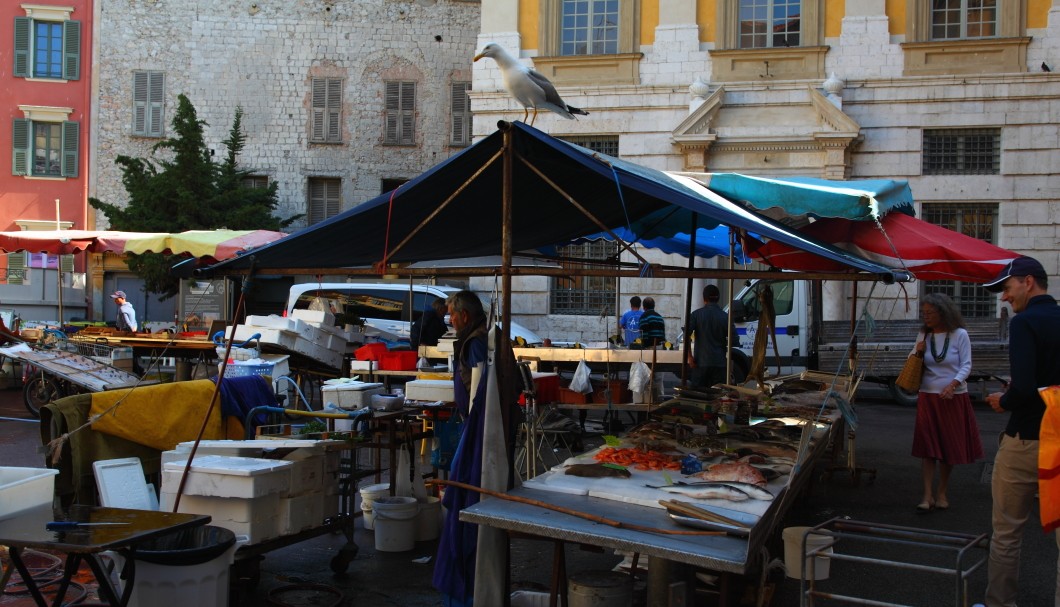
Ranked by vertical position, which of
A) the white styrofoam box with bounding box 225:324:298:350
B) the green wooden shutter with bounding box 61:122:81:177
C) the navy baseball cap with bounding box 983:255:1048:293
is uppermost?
the green wooden shutter with bounding box 61:122:81:177

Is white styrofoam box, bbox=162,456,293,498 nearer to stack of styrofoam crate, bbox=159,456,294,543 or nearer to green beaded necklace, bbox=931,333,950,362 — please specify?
stack of styrofoam crate, bbox=159,456,294,543

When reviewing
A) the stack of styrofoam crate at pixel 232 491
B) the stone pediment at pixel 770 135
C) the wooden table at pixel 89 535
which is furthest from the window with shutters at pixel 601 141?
the wooden table at pixel 89 535

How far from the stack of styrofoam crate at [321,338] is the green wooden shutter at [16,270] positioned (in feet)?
50.4

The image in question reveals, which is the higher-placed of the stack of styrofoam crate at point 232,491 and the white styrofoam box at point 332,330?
the white styrofoam box at point 332,330

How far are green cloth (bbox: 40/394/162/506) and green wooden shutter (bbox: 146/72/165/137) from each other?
22.4 m

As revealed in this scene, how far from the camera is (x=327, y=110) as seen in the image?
25.8 m

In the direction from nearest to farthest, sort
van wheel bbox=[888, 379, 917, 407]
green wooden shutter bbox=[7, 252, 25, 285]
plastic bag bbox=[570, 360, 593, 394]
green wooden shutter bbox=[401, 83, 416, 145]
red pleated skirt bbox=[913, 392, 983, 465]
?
red pleated skirt bbox=[913, 392, 983, 465]
plastic bag bbox=[570, 360, 593, 394]
van wheel bbox=[888, 379, 917, 407]
green wooden shutter bbox=[7, 252, 25, 285]
green wooden shutter bbox=[401, 83, 416, 145]

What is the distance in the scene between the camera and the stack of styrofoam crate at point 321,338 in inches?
523

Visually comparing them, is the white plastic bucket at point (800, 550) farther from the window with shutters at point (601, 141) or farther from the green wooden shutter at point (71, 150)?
the green wooden shutter at point (71, 150)

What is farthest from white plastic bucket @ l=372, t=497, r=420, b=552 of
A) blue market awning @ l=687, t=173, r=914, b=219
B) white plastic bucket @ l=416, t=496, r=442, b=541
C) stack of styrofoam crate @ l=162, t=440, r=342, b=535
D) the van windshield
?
the van windshield

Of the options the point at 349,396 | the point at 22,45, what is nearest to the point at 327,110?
the point at 22,45

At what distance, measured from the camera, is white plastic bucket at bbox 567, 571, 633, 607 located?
438 cm

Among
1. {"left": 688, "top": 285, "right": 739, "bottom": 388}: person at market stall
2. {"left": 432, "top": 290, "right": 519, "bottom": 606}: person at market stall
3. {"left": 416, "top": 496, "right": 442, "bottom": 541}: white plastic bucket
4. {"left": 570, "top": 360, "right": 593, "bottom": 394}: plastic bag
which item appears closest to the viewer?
{"left": 432, "top": 290, "right": 519, "bottom": 606}: person at market stall

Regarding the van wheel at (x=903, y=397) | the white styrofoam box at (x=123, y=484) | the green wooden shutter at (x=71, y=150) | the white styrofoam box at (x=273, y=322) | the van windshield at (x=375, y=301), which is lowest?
the van wheel at (x=903, y=397)
